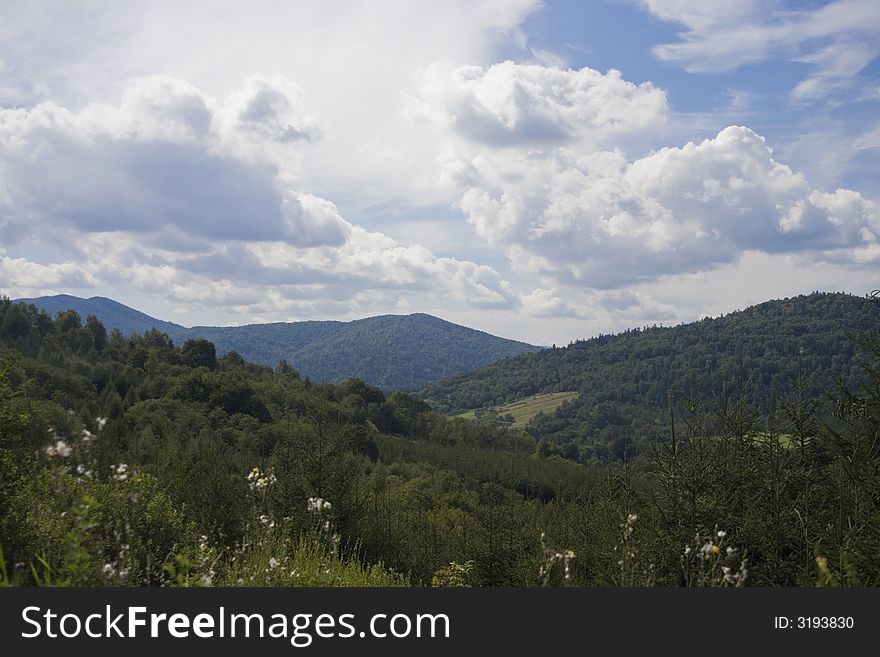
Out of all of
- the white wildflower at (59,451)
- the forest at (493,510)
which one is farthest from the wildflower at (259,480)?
the white wildflower at (59,451)

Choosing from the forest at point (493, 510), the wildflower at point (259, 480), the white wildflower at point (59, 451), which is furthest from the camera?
the wildflower at point (259, 480)

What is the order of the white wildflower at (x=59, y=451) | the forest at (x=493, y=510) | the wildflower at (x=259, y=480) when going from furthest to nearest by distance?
1. the wildflower at (x=259, y=480)
2. the forest at (x=493, y=510)
3. the white wildflower at (x=59, y=451)

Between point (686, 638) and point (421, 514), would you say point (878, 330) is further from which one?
point (421, 514)

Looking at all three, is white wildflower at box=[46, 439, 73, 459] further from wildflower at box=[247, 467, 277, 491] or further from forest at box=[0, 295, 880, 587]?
wildflower at box=[247, 467, 277, 491]

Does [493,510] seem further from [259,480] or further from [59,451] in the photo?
[59,451]

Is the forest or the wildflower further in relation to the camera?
the wildflower

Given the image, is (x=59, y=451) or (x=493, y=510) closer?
(x=59, y=451)

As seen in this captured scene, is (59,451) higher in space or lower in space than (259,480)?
higher

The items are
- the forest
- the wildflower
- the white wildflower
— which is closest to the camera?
the white wildflower

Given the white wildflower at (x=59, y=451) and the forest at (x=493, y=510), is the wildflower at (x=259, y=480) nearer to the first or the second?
the forest at (x=493, y=510)

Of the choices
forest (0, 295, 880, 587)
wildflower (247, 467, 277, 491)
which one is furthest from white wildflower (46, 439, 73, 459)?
wildflower (247, 467, 277, 491)

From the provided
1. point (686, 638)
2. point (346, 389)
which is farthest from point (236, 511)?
point (346, 389)

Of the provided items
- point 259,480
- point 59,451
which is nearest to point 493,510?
point 259,480

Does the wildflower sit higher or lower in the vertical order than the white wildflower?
lower
